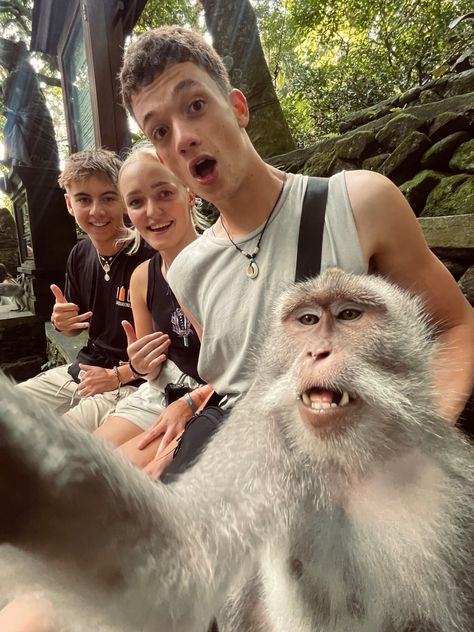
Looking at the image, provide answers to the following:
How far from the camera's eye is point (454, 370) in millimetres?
1410

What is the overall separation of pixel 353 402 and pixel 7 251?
14.1 meters

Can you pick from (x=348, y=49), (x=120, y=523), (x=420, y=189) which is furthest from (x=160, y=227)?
(x=348, y=49)

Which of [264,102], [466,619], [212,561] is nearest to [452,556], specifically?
[466,619]

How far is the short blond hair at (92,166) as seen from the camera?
9.63 ft

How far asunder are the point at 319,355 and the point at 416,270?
64 cm

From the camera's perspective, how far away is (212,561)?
113cm

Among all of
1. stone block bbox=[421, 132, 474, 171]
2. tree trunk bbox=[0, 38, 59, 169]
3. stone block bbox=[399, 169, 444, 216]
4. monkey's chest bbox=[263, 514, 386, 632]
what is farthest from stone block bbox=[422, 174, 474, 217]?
tree trunk bbox=[0, 38, 59, 169]

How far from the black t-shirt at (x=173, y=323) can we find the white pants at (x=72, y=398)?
2.11 feet

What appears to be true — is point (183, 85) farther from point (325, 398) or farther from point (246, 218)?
point (325, 398)

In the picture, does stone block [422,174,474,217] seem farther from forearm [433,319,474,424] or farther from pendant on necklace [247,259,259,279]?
pendant on necklace [247,259,259,279]

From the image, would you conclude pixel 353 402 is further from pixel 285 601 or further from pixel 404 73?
pixel 404 73

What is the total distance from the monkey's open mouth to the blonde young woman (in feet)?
3.21

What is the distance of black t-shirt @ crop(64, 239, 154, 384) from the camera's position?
2.89 meters

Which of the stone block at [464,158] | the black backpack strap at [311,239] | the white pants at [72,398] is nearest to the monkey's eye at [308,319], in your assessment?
the black backpack strap at [311,239]
